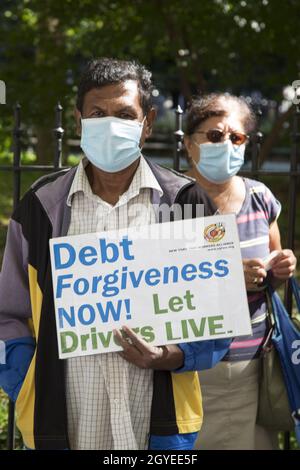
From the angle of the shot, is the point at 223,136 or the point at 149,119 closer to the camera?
the point at 149,119

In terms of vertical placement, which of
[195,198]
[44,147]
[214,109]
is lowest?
[195,198]

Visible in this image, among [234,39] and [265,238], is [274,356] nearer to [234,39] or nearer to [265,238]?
[265,238]

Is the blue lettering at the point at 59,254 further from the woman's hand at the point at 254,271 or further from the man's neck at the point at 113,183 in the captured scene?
the woman's hand at the point at 254,271

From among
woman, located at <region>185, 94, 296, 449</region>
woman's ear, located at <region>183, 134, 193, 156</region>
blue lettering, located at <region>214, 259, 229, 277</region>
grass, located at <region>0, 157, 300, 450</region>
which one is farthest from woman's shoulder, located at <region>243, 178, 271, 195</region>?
grass, located at <region>0, 157, 300, 450</region>

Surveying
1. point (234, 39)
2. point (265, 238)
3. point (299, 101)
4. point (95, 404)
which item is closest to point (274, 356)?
point (265, 238)

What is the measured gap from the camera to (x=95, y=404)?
2293mm

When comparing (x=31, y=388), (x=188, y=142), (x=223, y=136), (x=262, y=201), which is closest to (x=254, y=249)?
(x=262, y=201)

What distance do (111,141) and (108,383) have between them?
748mm

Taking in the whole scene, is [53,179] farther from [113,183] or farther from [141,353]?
[141,353]

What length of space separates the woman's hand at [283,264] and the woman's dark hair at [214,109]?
0.63 meters

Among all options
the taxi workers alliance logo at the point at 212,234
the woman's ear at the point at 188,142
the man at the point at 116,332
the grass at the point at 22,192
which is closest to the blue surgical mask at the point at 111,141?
the man at the point at 116,332

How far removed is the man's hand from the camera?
7.23 ft

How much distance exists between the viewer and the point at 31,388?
7.66 ft

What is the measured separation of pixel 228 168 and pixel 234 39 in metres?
7.01
